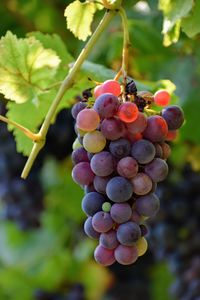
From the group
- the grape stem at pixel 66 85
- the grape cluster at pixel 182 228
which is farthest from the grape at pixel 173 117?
the grape cluster at pixel 182 228

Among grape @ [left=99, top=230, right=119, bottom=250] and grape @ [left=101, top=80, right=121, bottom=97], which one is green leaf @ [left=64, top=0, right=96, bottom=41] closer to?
grape @ [left=101, top=80, right=121, bottom=97]

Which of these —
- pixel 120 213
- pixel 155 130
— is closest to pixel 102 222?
pixel 120 213

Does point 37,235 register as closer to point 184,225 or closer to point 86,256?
point 86,256

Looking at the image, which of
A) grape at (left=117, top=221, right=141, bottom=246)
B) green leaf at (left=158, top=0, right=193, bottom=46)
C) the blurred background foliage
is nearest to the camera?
grape at (left=117, top=221, right=141, bottom=246)

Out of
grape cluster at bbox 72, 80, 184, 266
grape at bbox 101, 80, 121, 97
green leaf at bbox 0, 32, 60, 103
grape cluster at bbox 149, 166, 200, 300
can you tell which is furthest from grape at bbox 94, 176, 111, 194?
grape cluster at bbox 149, 166, 200, 300

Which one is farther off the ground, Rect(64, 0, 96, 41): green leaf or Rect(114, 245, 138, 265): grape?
Rect(64, 0, 96, 41): green leaf
